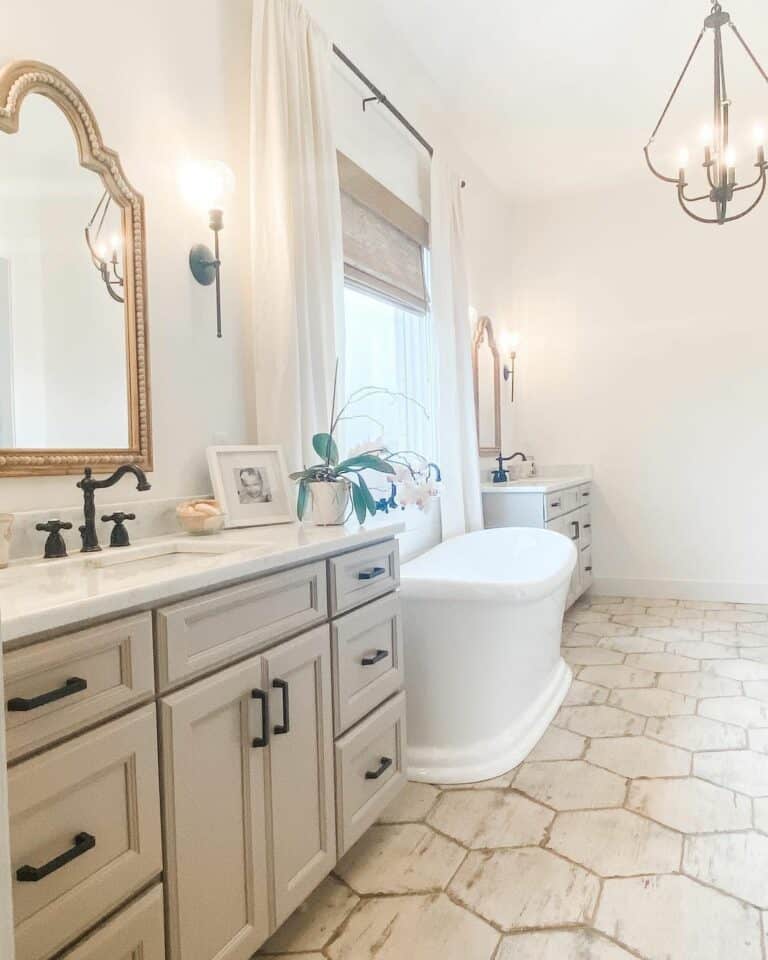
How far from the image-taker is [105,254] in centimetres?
170

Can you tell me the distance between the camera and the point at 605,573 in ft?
16.5

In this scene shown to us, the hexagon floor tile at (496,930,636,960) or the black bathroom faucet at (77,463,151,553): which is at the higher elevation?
the black bathroom faucet at (77,463,151,553)

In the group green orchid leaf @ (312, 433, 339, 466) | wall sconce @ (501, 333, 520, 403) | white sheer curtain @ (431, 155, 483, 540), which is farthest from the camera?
wall sconce @ (501, 333, 520, 403)

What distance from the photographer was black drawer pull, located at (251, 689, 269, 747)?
1.30 m

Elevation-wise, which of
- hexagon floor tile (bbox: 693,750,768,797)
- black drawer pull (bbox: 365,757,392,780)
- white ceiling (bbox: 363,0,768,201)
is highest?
white ceiling (bbox: 363,0,768,201)

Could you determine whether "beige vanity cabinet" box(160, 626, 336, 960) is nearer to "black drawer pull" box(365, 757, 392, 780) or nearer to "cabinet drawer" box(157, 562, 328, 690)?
"cabinet drawer" box(157, 562, 328, 690)

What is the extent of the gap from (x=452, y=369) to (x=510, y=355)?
155 cm

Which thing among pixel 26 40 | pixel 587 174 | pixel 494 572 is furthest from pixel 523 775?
pixel 587 174

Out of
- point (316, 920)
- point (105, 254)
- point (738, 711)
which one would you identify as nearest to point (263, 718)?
point (316, 920)

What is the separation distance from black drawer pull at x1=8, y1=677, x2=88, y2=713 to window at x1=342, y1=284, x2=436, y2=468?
6.64ft

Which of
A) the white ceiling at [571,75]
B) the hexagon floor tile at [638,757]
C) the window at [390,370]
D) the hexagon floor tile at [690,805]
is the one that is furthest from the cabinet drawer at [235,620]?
the white ceiling at [571,75]

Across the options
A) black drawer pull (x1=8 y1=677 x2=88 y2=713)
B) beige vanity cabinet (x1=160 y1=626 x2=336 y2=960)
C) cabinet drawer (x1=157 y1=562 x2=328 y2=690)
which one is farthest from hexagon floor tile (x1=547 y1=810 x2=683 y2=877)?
black drawer pull (x1=8 y1=677 x2=88 y2=713)

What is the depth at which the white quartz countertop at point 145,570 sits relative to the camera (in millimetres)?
940

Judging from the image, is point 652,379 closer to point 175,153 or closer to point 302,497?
point 302,497
